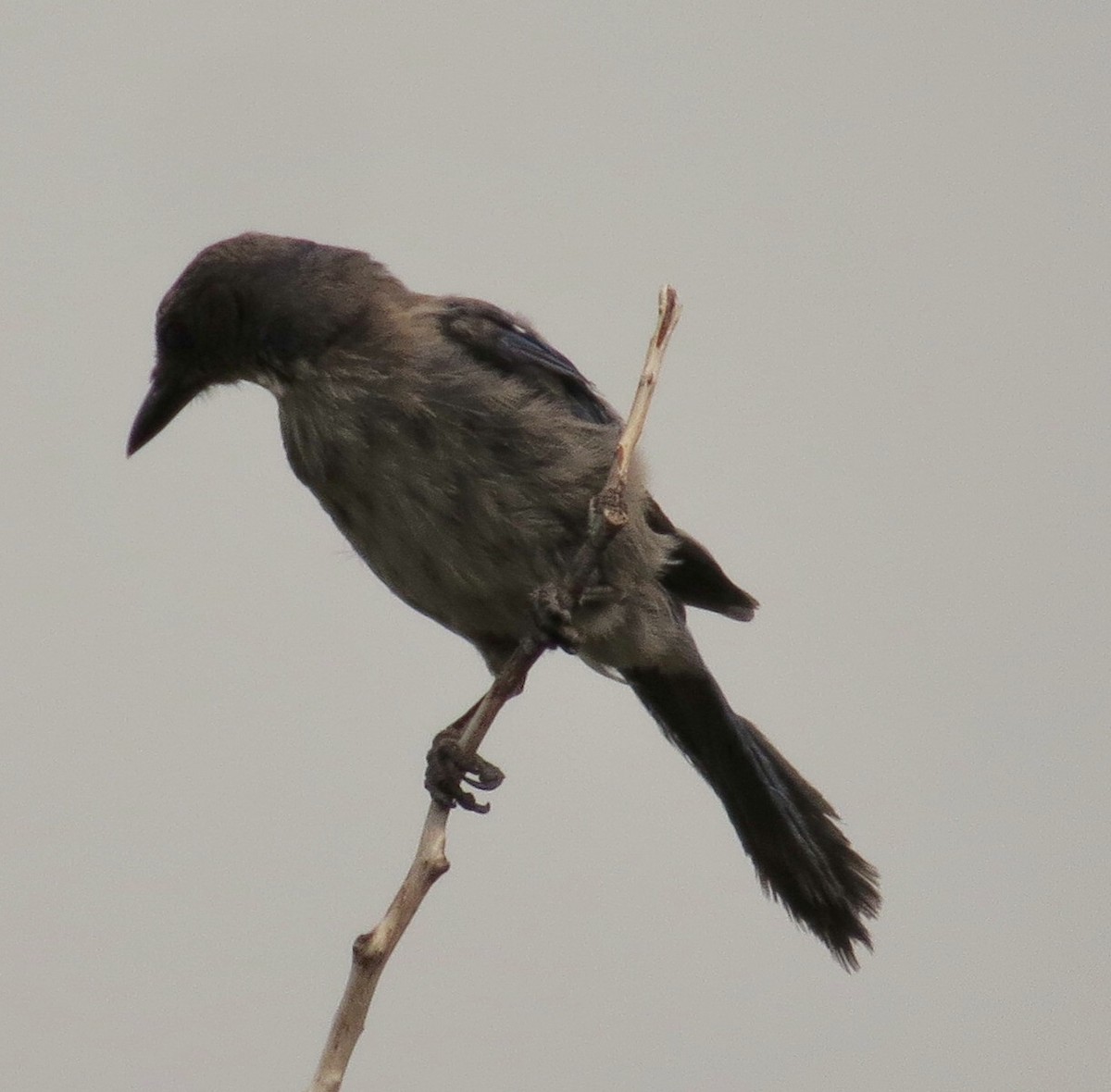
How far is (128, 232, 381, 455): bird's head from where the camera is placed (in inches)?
247

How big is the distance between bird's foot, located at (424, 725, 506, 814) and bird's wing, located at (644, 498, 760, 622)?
1.08m

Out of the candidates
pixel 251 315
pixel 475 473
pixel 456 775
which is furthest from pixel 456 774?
pixel 251 315

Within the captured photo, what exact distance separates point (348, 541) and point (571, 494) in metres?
0.77

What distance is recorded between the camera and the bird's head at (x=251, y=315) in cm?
627

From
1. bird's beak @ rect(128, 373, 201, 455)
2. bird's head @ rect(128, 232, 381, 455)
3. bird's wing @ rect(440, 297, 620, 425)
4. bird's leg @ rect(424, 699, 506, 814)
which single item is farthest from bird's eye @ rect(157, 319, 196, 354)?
bird's leg @ rect(424, 699, 506, 814)

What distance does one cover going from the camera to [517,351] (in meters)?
6.30

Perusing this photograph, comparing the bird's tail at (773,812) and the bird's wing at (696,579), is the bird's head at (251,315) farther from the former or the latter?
the bird's tail at (773,812)

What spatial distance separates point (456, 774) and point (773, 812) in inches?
55.7

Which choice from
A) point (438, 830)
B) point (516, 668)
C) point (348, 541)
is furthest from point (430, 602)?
point (438, 830)

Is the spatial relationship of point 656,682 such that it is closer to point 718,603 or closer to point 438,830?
point 718,603

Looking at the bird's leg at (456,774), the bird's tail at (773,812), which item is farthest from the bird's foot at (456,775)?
the bird's tail at (773,812)

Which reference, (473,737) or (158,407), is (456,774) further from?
(158,407)

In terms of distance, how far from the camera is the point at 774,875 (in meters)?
6.76

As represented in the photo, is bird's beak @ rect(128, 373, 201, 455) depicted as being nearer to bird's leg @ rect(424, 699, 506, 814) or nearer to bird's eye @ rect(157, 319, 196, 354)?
bird's eye @ rect(157, 319, 196, 354)
